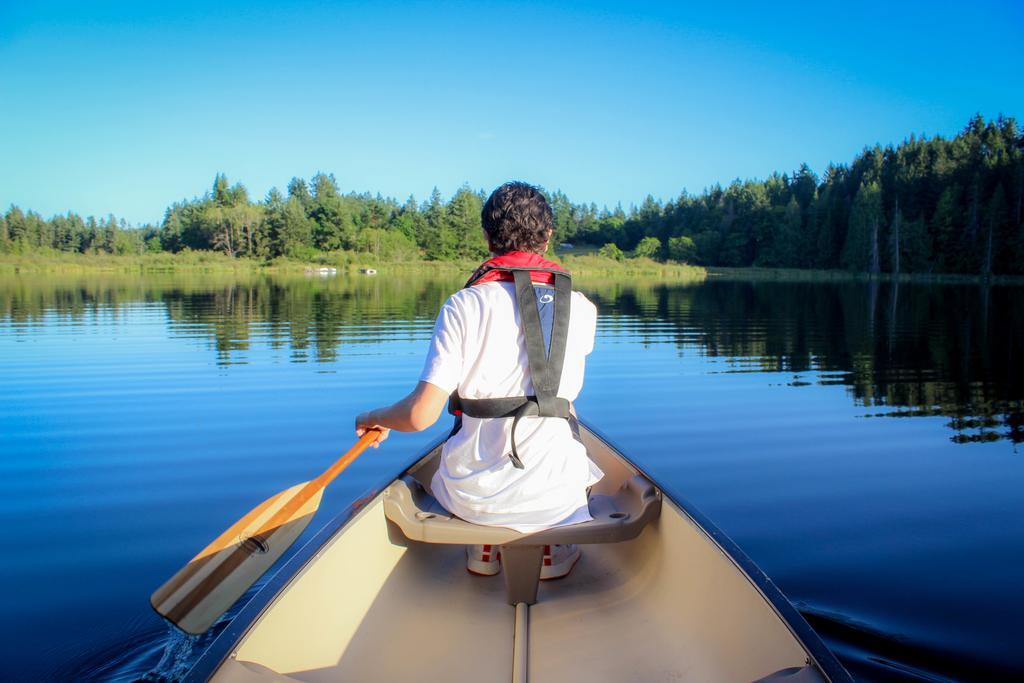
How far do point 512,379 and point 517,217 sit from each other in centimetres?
56

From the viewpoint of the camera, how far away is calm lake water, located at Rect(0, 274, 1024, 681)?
10.2 feet

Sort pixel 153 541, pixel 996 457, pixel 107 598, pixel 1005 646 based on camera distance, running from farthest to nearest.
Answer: pixel 996 457
pixel 153 541
pixel 107 598
pixel 1005 646

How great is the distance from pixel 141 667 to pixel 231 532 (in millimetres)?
608

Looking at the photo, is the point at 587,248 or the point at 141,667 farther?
the point at 587,248

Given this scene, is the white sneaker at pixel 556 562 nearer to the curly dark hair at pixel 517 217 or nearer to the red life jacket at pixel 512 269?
the red life jacket at pixel 512 269

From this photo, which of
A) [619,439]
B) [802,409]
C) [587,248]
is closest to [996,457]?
[802,409]

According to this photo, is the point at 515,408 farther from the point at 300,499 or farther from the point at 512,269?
the point at 300,499

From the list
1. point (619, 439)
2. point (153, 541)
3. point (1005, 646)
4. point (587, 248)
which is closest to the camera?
point (1005, 646)

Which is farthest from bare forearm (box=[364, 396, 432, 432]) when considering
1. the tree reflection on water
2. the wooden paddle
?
the tree reflection on water

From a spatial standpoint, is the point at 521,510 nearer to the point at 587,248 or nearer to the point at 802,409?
the point at 802,409

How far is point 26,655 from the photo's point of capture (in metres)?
2.83

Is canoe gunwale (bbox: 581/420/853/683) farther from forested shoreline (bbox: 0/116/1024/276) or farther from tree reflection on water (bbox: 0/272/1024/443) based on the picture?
forested shoreline (bbox: 0/116/1024/276)

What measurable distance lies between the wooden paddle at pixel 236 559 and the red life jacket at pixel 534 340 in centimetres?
73

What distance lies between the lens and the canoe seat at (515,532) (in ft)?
7.70
